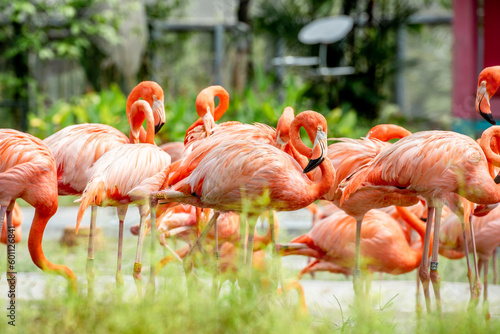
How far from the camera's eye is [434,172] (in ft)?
9.45

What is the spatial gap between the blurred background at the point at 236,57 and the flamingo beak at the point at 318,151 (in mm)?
5474

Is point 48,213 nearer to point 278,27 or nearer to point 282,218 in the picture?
point 282,218

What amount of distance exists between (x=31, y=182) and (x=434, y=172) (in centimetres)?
176

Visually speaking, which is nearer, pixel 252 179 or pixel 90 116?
pixel 252 179

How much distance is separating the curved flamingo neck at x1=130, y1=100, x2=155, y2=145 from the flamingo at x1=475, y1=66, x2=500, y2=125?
Result: 1750mm

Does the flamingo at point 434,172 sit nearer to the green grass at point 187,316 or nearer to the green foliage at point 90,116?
the green grass at point 187,316

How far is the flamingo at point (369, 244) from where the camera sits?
12.4ft

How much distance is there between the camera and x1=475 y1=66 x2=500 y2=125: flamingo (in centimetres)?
345

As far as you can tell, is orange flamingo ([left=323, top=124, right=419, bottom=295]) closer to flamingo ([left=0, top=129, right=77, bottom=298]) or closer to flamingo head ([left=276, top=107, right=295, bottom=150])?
flamingo head ([left=276, top=107, right=295, bottom=150])

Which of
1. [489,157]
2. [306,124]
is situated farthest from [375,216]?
[306,124]

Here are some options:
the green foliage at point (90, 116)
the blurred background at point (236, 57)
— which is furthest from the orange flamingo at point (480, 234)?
the green foliage at point (90, 116)

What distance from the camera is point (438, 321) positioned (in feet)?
7.32

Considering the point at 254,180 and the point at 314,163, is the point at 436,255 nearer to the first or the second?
the point at 314,163

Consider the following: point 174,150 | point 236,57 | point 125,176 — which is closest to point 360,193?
point 125,176
